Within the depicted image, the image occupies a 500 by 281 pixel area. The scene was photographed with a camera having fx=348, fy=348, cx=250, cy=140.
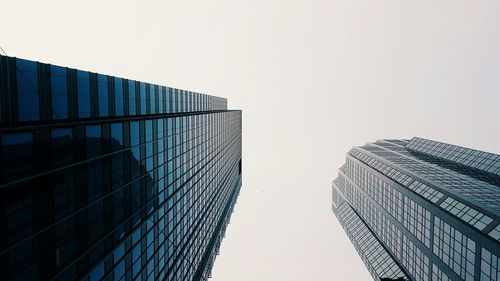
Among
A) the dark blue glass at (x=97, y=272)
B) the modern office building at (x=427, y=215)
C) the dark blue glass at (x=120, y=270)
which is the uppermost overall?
the dark blue glass at (x=97, y=272)

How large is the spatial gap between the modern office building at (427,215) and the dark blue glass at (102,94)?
4674cm

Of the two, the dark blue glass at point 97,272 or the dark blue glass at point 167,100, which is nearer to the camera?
the dark blue glass at point 97,272

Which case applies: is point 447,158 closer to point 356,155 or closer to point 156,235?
point 356,155

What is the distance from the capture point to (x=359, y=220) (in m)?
126

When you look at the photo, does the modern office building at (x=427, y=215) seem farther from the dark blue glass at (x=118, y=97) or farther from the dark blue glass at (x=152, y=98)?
the dark blue glass at (x=118, y=97)

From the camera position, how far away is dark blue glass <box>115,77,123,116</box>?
104 ft

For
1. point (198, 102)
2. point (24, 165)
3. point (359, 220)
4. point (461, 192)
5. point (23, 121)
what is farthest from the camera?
point (359, 220)

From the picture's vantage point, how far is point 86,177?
22531 millimetres

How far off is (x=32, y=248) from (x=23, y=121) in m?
6.61

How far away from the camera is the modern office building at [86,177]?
55.3 feet

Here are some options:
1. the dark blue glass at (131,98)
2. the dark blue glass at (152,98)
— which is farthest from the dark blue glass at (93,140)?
the dark blue glass at (152,98)

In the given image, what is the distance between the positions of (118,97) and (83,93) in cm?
720

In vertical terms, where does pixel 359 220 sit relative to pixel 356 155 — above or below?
below

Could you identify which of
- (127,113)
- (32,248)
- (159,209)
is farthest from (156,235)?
(32,248)
